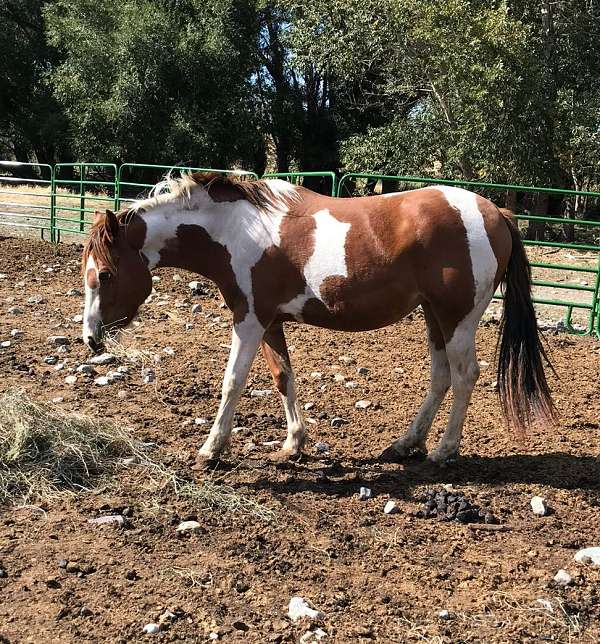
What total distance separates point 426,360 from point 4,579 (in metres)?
4.36

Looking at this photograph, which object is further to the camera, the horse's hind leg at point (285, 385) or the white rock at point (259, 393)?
the white rock at point (259, 393)

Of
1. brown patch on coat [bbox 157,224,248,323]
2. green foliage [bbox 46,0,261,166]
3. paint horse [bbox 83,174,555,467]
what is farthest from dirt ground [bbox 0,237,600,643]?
green foliage [bbox 46,0,261,166]

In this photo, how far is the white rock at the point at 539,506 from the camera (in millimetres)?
3473

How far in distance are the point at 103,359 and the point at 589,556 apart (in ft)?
13.9

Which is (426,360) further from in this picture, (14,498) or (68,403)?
(14,498)

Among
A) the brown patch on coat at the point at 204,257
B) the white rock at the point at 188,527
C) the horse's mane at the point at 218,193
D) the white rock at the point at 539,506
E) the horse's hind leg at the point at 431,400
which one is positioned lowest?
the white rock at the point at 188,527

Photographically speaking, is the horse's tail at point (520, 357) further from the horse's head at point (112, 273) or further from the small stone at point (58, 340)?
the small stone at point (58, 340)

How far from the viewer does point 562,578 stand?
9.16 feet

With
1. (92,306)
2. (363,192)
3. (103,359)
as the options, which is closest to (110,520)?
(92,306)

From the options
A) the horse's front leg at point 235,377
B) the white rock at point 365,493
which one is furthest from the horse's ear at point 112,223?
the white rock at point 365,493

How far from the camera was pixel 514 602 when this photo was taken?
8.63 ft

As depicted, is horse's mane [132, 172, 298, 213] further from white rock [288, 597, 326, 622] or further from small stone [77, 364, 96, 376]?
white rock [288, 597, 326, 622]

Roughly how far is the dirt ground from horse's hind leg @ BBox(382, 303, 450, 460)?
0.38 feet

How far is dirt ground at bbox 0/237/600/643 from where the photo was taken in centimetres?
249
